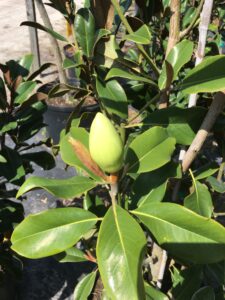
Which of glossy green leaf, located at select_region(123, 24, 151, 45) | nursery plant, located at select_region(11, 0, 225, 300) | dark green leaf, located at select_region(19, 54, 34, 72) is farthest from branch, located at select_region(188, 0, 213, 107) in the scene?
dark green leaf, located at select_region(19, 54, 34, 72)

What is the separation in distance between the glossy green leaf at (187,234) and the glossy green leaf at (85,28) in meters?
0.44

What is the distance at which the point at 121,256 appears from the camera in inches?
23.1

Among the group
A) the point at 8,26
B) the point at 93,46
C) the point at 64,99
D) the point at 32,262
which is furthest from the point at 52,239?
the point at 8,26

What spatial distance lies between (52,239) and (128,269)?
0.53 ft

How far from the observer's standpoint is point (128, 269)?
1.88ft

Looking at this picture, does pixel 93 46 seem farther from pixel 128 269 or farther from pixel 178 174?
pixel 128 269

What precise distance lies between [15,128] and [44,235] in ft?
2.52

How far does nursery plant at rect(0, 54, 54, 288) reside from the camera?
1.27 metres

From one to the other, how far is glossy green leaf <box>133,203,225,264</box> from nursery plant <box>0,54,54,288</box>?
0.68m

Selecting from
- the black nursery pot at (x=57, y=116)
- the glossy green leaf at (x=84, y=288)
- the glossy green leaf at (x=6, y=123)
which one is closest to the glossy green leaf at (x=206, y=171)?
the glossy green leaf at (x=84, y=288)

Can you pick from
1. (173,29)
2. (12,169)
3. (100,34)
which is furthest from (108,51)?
(12,169)

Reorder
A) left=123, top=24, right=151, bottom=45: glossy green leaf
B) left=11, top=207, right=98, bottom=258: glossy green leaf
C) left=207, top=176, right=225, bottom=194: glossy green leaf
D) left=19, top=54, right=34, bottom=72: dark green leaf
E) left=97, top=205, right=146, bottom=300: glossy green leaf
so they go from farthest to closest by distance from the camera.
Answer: left=19, top=54, right=34, bottom=72: dark green leaf → left=207, top=176, right=225, bottom=194: glossy green leaf → left=123, top=24, right=151, bottom=45: glossy green leaf → left=11, top=207, right=98, bottom=258: glossy green leaf → left=97, top=205, right=146, bottom=300: glossy green leaf

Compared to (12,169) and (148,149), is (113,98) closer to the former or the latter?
(148,149)

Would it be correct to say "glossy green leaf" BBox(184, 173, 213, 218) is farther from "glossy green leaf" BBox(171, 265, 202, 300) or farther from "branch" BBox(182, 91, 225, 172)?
"glossy green leaf" BBox(171, 265, 202, 300)
